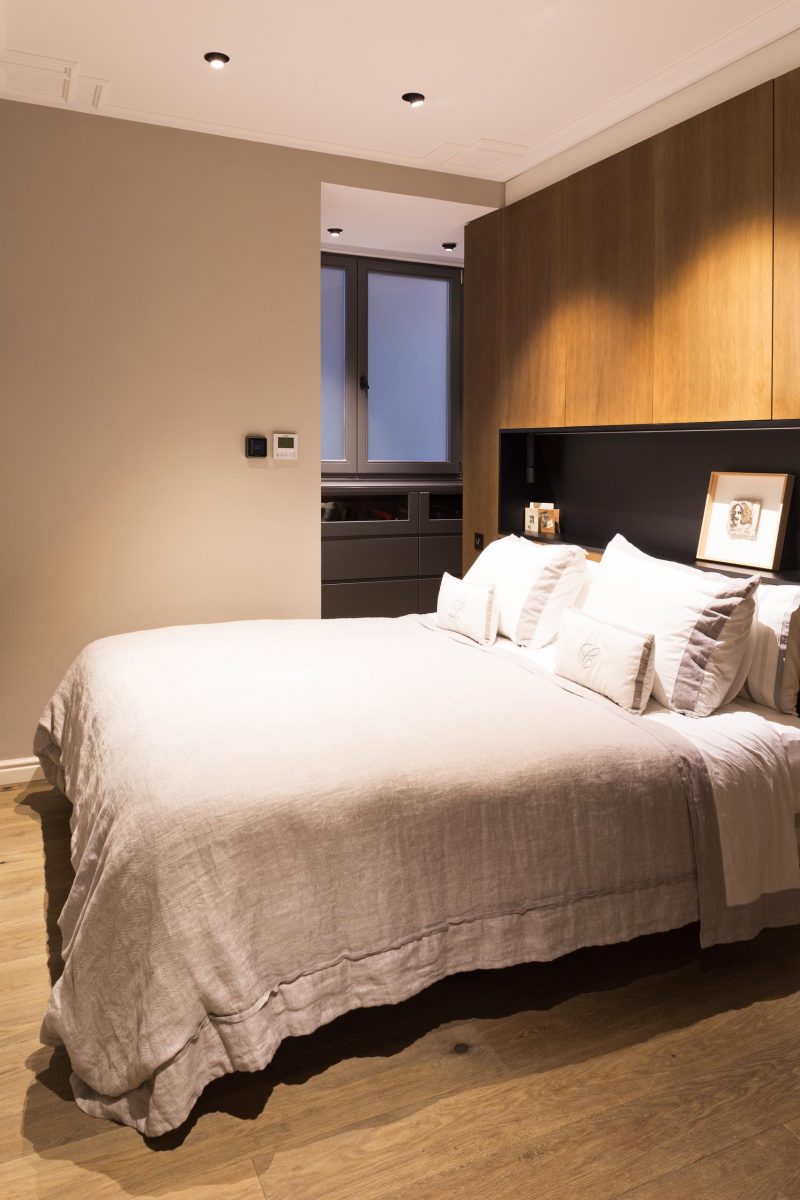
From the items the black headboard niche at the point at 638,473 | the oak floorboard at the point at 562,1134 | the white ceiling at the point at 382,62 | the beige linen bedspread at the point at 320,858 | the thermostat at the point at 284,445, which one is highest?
the white ceiling at the point at 382,62

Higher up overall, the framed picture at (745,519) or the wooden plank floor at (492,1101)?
the framed picture at (745,519)

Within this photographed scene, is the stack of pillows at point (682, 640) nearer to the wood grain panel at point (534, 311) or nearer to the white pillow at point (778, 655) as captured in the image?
the white pillow at point (778, 655)

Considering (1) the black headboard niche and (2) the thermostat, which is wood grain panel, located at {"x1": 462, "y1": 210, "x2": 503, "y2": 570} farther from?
(2) the thermostat

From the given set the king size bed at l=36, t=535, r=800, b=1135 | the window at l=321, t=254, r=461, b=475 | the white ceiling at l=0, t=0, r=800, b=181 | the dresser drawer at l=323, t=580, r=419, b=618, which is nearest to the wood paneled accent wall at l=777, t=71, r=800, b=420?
the white ceiling at l=0, t=0, r=800, b=181

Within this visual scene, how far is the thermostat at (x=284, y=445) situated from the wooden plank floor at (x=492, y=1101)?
7.38 feet

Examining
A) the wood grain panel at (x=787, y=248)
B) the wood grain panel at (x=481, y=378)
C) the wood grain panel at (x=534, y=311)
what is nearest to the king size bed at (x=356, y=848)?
the wood grain panel at (x=787, y=248)

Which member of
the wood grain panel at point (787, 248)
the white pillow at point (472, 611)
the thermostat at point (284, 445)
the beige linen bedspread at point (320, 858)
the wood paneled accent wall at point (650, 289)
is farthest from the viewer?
the thermostat at point (284, 445)

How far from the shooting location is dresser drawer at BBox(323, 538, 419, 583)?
202 inches

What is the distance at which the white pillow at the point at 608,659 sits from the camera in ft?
8.11

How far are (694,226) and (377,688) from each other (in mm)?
1905

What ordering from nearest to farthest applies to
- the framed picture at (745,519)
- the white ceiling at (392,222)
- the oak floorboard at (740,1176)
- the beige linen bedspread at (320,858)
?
the oak floorboard at (740,1176) < the beige linen bedspread at (320,858) < the framed picture at (745,519) < the white ceiling at (392,222)

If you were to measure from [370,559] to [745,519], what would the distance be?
8.04 ft

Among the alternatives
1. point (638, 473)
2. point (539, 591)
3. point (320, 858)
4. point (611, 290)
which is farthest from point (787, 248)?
point (320, 858)

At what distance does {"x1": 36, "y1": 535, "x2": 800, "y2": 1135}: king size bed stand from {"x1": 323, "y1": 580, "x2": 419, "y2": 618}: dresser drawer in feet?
8.33
